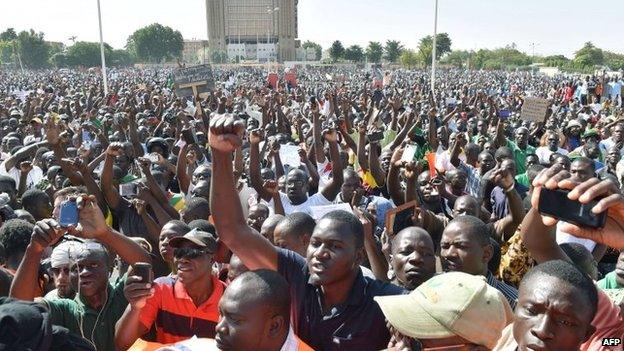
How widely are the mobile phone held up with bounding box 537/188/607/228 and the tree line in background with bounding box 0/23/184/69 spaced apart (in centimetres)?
6608

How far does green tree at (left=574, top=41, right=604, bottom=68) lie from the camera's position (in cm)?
5750

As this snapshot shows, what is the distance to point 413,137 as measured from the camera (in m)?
8.70

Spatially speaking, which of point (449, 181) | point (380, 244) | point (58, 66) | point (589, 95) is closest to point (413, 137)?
point (449, 181)

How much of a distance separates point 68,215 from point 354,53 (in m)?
65.0

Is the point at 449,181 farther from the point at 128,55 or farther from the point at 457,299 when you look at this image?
the point at 128,55

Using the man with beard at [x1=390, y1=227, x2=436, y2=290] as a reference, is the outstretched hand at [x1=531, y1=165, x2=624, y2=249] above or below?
above

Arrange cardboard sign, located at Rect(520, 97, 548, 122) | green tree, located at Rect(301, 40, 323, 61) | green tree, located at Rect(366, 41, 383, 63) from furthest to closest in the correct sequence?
green tree, located at Rect(301, 40, 323, 61)
green tree, located at Rect(366, 41, 383, 63)
cardboard sign, located at Rect(520, 97, 548, 122)

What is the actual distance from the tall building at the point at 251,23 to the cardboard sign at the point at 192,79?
305 ft

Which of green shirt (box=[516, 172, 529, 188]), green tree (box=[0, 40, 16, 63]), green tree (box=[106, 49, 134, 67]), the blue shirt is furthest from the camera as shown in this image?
green tree (box=[0, 40, 16, 63])

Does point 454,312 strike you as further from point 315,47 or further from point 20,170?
point 315,47

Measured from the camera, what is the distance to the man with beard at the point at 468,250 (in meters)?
3.10

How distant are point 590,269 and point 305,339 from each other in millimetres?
1621

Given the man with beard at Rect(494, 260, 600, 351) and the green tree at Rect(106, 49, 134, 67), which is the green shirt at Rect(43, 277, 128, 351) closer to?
the man with beard at Rect(494, 260, 600, 351)

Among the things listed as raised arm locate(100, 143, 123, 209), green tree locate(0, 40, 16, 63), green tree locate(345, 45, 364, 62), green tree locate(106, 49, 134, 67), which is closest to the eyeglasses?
raised arm locate(100, 143, 123, 209)
